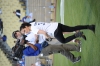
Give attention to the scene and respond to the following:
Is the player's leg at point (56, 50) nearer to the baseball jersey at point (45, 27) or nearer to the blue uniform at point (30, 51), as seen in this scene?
the blue uniform at point (30, 51)

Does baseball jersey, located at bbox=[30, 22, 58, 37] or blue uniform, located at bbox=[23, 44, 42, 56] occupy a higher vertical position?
baseball jersey, located at bbox=[30, 22, 58, 37]

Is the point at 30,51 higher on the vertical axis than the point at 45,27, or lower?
lower

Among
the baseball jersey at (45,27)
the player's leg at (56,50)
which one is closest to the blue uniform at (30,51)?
the player's leg at (56,50)

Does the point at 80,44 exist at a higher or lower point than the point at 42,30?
lower

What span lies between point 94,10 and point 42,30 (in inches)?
44.2

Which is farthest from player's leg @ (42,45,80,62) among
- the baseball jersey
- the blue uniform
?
the baseball jersey

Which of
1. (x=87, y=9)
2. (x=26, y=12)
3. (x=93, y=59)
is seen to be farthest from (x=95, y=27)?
(x=26, y=12)

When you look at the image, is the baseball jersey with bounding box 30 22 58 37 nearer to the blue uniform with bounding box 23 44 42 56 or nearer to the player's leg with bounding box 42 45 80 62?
the blue uniform with bounding box 23 44 42 56

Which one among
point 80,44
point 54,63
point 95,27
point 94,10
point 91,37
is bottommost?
point 54,63

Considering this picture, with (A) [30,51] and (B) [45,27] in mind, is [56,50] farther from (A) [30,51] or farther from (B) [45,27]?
(B) [45,27]

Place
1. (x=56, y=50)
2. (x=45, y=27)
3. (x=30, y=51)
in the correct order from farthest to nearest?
(x=56, y=50)
(x=30, y=51)
(x=45, y=27)

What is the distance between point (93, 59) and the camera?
389cm

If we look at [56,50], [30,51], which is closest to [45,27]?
[30,51]

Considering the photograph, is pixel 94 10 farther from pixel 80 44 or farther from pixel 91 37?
pixel 80 44
